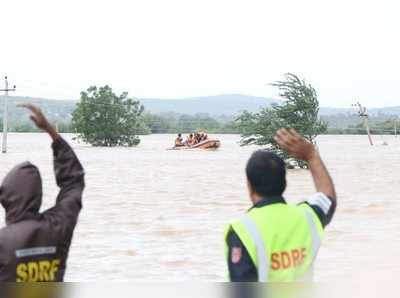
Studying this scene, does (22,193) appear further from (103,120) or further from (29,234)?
(103,120)

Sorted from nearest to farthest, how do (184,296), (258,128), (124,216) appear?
(184,296) → (124,216) → (258,128)

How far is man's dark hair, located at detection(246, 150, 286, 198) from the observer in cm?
336

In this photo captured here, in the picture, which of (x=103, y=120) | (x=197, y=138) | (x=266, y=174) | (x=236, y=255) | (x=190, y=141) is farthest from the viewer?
(x=103, y=120)

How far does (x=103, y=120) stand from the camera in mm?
65438

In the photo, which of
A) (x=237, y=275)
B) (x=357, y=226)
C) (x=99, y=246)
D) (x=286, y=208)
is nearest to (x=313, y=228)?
(x=286, y=208)

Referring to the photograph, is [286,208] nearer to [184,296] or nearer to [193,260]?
[184,296]

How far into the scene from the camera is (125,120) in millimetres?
66938

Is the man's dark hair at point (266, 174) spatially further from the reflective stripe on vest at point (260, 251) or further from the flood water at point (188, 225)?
the flood water at point (188, 225)

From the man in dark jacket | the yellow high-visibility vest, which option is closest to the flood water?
the yellow high-visibility vest

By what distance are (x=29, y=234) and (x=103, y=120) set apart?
205ft

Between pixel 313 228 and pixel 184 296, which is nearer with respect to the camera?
pixel 184 296

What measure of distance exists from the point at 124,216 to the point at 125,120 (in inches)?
2010

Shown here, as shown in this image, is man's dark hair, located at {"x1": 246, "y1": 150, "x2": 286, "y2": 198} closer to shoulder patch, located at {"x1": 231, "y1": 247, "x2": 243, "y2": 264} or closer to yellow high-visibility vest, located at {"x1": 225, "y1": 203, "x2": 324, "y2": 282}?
yellow high-visibility vest, located at {"x1": 225, "y1": 203, "x2": 324, "y2": 282}

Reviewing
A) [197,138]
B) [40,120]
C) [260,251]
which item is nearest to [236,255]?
[260,251]
